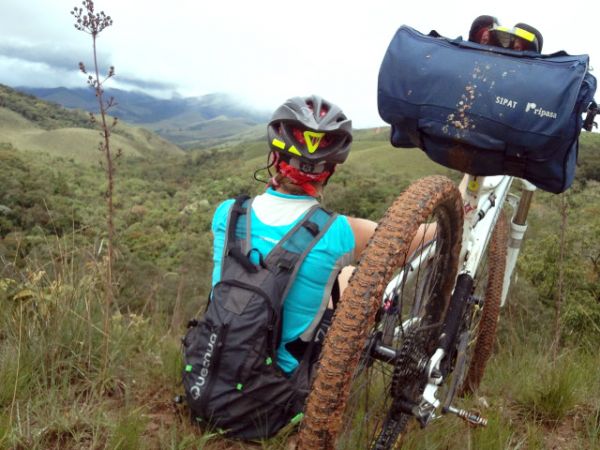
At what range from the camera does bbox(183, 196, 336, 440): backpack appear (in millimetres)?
1698

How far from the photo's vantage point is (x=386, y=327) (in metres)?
1.49

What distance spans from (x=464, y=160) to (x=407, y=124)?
0.68 feet

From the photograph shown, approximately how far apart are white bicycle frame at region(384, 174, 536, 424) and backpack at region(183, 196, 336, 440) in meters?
0.40

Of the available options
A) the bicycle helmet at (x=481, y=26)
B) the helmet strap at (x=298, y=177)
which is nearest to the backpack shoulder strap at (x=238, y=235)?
the helmet strap at (x=298, y=177)

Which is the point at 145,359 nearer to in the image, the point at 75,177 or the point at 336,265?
the point at 336,265

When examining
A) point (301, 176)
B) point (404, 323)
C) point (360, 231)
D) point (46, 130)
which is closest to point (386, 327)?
point (404, 323)

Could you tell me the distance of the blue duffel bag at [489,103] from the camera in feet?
4.48

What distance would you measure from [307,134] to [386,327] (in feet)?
3.11

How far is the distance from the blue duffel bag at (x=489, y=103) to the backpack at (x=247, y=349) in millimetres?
Answer: 535

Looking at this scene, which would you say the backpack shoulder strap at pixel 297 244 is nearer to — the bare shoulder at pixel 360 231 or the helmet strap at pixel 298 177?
the bare shoulder at pixel 360 231

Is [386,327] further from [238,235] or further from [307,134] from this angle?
[307,134]

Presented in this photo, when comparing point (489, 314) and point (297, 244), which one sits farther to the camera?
point (489, 314)

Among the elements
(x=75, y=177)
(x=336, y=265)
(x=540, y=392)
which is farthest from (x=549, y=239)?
(x=75, y=177)

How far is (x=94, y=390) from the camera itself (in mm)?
1896
